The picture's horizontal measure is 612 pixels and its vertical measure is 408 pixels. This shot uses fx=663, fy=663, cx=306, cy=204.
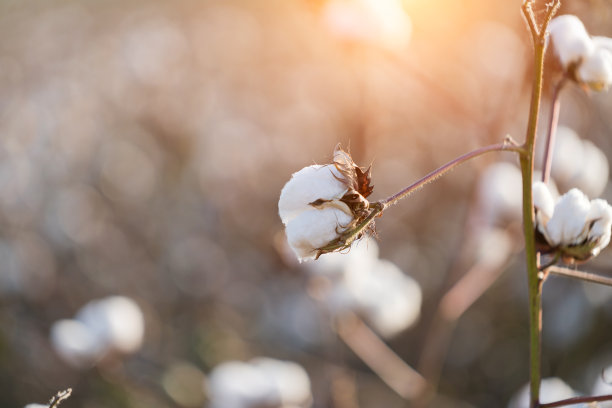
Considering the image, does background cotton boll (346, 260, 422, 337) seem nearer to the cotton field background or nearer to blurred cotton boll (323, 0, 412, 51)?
the cotton field background

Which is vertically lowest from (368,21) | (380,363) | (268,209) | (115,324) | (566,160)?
(380,363)

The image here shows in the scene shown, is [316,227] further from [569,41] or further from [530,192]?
[569,41]

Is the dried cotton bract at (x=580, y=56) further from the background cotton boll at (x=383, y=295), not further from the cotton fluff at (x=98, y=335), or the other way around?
the cotton fluff at (x=98, y=335)

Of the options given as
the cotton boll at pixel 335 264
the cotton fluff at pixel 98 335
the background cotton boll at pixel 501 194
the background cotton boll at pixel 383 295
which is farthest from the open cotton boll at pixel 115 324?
the background cotton boll at pixel 501 194

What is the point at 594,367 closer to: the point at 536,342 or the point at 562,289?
the point at 562,289

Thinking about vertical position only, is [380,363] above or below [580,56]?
above

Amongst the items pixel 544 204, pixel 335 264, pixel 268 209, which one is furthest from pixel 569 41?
pixel 268 209
